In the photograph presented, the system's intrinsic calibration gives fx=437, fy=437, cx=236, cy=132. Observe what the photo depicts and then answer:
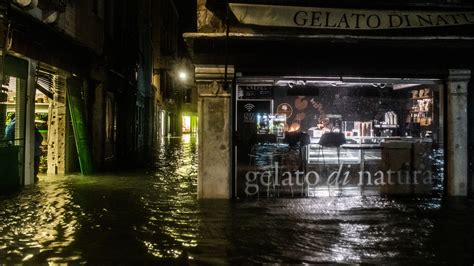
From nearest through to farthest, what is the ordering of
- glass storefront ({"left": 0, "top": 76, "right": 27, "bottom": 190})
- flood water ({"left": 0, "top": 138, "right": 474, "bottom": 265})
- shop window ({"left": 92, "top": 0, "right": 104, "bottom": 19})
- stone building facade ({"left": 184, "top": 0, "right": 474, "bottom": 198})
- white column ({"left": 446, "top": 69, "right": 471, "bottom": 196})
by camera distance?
flood water ({"left": 0, "top": 138, "right": 474, "bottom": 265}) → stone building facade ({"left": 184, "top": 0, "right": 474, "bottom": 198}) → white column ({"left": 446, "top": 69, "right": 471, "bottom": 196}) → glass storefront ({"left": 0, "top": 76, "right": 27, "bottom": 190}) → shop window ({"left": 92, "top": 0, "right": 104, "bottom": 19})

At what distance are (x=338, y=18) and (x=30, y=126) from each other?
8.67 meters

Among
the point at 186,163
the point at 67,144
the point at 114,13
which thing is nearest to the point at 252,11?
the point at 67,144

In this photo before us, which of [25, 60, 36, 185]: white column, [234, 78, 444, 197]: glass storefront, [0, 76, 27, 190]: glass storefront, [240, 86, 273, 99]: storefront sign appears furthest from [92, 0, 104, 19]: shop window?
[234, 78, 444, 197]: glass storefront

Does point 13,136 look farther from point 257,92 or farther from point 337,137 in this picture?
point 337,137

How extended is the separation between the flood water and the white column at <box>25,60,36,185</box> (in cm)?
137

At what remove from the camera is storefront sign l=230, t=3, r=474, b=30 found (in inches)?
368

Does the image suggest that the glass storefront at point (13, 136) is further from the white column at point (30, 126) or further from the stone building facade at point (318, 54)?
the stone building facade at point (318, 54)

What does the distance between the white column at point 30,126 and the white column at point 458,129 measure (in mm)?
10683

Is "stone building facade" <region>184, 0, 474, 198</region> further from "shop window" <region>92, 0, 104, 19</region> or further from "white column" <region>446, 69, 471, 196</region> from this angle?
"shop window" <region>92, 0, 104, 19</region>

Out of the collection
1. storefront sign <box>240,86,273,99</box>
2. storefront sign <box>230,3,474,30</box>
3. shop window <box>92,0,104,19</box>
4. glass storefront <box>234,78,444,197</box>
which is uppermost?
shop window <box>92,0,104,19</box>

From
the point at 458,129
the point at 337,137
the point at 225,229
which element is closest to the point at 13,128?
the point at 225,229

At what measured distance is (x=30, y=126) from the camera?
1212cm

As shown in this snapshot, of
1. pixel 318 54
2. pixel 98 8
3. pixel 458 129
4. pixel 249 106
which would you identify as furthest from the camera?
pixel 98 8

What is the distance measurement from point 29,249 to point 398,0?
9319 millimetres
